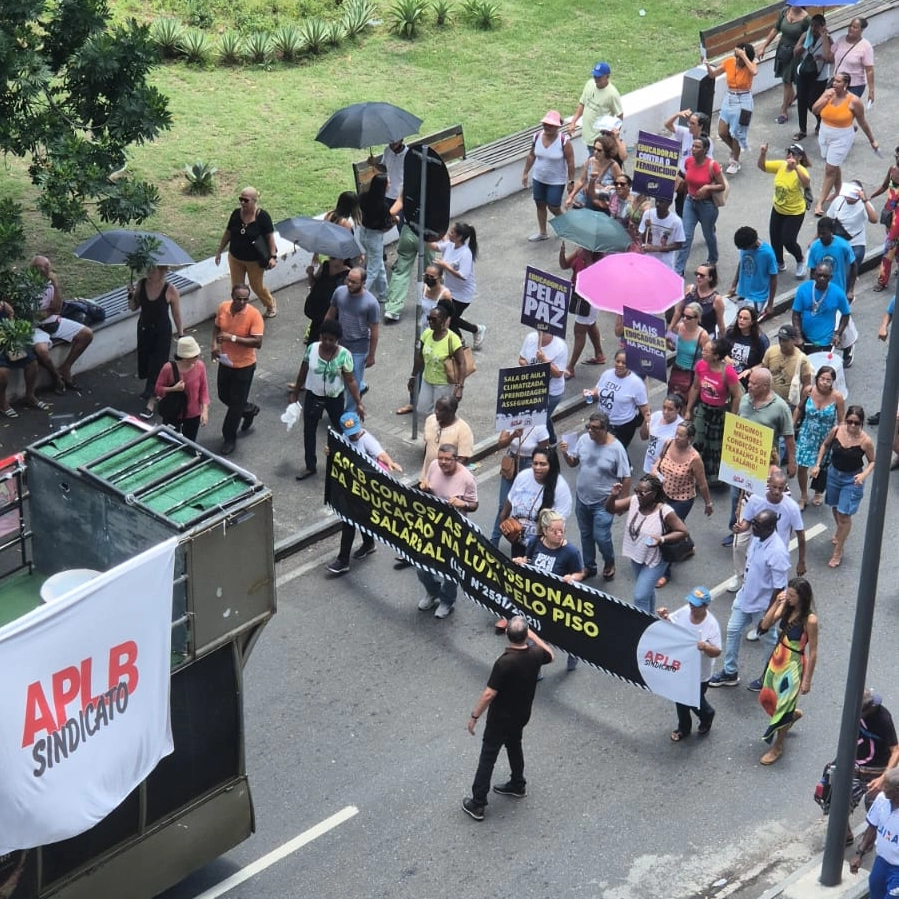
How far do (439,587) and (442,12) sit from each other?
47.3 ft

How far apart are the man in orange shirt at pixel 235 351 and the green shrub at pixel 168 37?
961cm

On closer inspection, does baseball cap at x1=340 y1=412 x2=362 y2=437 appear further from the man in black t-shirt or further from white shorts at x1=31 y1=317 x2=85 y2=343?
white shorts at x1=31 y1=317 x2=85 y2=343

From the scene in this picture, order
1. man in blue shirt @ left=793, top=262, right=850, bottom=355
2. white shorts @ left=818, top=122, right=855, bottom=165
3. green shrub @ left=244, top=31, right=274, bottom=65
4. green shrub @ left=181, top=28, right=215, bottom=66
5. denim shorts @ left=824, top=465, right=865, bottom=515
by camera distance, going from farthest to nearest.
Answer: green shrub @ left=244, top=31, right=274, bottom=65
green shrub @ left=181, top=28, right=215, bottom=66
white shorts @ left=818, top=122, right=855, bottom=165
man in blue shirt @ left=793, top=262, right=850, bottom=355
denim shorts @ left=824, top=465, right=865, bottom=515

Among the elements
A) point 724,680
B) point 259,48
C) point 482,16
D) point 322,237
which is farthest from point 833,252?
point 482,16

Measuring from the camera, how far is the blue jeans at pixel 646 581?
540 inches

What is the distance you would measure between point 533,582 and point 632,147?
11.3 m

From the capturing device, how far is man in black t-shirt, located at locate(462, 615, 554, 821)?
11.6 meters

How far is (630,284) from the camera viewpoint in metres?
16.6

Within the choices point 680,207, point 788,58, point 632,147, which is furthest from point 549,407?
point 788,58

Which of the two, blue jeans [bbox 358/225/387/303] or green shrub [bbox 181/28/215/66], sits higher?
green shrub [bbox 181/28/215/66]

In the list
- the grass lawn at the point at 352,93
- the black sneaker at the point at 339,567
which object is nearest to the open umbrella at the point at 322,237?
the grass lawn at the point at 352,93

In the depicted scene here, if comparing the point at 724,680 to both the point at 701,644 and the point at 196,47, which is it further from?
the point at 196,47

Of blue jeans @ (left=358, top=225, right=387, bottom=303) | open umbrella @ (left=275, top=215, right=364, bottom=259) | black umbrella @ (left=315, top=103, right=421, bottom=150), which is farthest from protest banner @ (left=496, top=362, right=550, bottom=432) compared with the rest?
black umbrella @ (left=315, top=103, right=421, bottom=150)

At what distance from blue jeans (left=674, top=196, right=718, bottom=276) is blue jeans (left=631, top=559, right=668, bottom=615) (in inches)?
265
